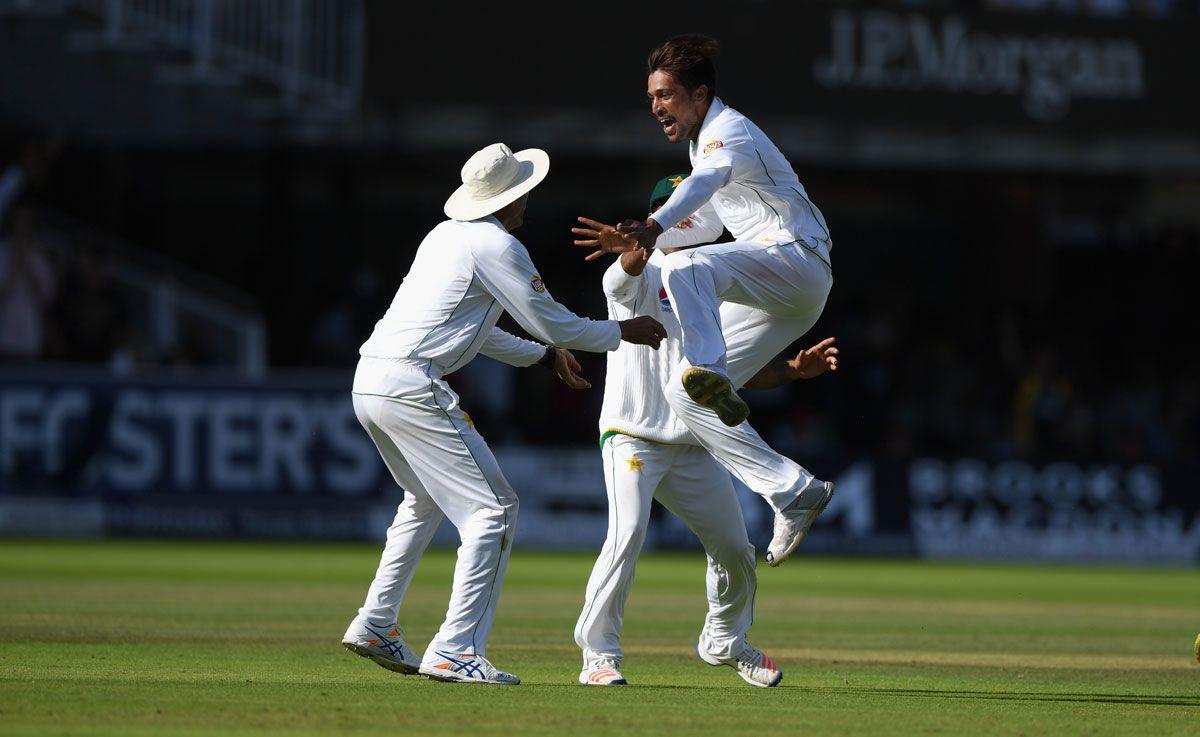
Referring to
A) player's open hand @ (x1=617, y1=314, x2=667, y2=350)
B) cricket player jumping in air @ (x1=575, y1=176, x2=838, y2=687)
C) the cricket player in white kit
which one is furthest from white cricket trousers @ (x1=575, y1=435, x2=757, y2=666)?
player's open hand @ (x1=617, y1=314, x2=667, y2=350)

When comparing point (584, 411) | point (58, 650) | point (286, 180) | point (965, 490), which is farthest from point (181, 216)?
point (58, 650)

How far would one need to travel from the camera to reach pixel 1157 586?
58.9 feet

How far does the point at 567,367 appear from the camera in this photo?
850 cm

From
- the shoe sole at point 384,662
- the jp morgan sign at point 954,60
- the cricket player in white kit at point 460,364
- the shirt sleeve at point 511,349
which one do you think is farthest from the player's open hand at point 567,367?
the jp morgan sign at point 954,60

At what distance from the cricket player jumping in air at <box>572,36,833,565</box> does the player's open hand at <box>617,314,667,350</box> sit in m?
0.19

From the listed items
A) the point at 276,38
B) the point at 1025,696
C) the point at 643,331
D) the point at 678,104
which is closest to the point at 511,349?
the point at 643,331

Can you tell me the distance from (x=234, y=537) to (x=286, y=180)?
572cm

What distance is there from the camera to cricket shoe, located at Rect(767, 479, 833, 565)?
8.22m

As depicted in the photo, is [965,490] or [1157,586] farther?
[965,490]

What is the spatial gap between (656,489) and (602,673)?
2.93ft

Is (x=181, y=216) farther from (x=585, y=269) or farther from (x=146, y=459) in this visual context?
(x=146, y=459)

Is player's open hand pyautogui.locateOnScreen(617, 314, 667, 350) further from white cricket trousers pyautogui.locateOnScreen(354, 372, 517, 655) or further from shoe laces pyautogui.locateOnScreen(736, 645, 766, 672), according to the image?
shoe laces pyautogui.locateOnScreen(736, 645, 766, 672)

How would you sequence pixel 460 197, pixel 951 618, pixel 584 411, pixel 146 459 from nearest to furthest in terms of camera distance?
pixel 460 197 → pixel 951 618 → pixel 146 459 → pixel 584 411

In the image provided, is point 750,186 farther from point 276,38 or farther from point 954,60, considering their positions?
point 954,60
